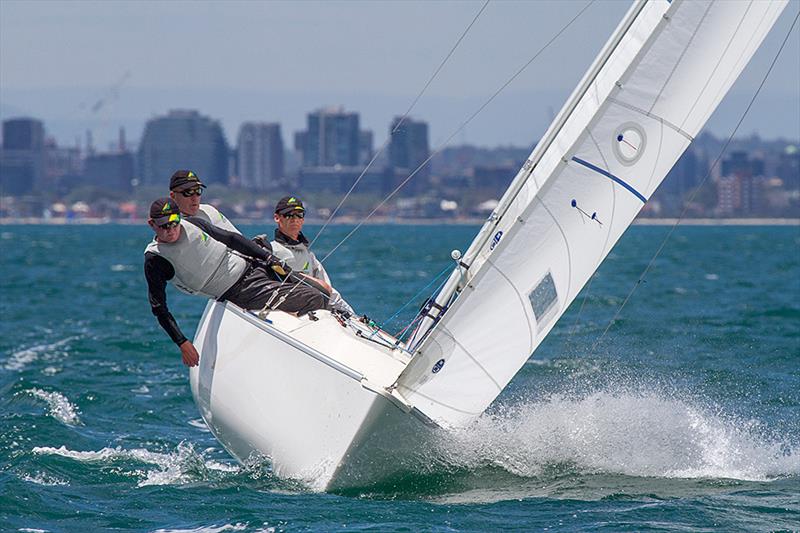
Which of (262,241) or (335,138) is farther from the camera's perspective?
(335,138)

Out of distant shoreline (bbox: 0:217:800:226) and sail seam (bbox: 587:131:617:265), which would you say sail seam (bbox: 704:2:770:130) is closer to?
sail seam (bbox: 587:131:617:265)

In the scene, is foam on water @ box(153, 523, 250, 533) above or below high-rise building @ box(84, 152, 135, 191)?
below

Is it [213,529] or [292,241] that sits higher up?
[292,241]

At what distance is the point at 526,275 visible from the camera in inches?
245

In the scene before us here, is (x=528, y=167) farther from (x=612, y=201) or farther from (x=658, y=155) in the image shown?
(x=658, y=155)

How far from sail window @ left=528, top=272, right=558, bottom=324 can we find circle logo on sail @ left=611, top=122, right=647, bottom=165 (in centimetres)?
66

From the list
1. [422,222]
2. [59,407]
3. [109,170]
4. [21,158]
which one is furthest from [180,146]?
[59,407]

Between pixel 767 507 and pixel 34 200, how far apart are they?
13132 centimetres

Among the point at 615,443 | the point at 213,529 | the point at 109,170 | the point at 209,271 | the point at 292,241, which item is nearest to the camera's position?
the point at 213,529

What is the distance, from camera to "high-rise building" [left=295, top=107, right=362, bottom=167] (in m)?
101

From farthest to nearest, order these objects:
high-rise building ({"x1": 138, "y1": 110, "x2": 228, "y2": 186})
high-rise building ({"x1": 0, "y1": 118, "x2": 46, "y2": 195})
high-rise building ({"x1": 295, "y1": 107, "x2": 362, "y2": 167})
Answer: high-rise building ({"x1": 138, "y1": 110, "x2": 228, "y2": 186}) → high-rise building ({"x1": 0, "y1": 118, "x2": 46, "y2": 195}) → high-rise building ({"x1": 295, "y1": 107, "x2": 362, "y2": 167})

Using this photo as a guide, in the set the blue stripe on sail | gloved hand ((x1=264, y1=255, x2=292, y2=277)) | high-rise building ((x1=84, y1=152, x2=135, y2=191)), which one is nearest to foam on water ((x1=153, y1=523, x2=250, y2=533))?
gloved hand ((x1=264, y1=255, x2=292, y2=277))

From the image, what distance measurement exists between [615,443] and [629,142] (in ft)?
5.37

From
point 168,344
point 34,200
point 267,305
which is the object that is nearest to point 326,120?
point 34,200
